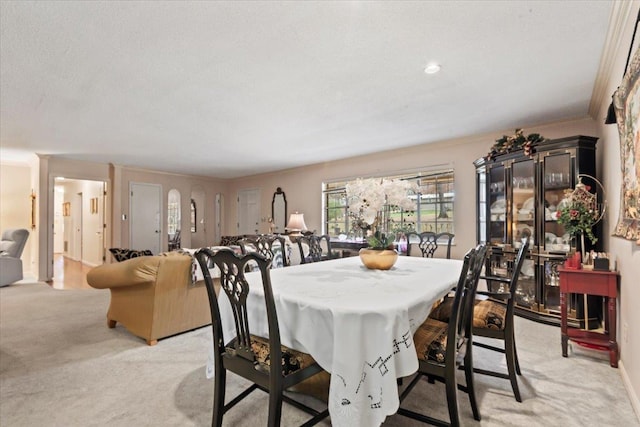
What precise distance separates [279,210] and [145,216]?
3216 millimetres

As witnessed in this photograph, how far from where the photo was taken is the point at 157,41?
224 centimetres

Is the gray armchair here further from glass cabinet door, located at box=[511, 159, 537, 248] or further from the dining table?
glass cabinet door, located at box=[511, 159, 537, 248]

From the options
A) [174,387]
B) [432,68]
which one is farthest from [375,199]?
[174,387]

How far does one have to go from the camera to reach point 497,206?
4.02 metres

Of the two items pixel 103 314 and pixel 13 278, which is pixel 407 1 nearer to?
pixel 103 314

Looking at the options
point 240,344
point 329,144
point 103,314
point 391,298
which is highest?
point 329,144

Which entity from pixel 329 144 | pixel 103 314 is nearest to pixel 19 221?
pixel 103 314

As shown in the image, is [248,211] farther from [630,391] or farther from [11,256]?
[630,391]

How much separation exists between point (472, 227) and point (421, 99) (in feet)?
7.44

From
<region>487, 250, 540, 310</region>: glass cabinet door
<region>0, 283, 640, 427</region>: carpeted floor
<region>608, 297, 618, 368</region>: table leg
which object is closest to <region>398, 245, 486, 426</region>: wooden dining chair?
<region>0, 283, 640, 427</region>: carpeted floor

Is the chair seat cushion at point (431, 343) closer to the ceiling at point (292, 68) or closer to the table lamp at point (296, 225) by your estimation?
the ceiling at point (292, 68)

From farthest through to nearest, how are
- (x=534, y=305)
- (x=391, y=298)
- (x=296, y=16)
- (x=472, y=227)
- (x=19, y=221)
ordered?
(x=19, y=221), (x=472, y=227), (x=534, y=305), (x=296, y=16), (x=391, y=298)

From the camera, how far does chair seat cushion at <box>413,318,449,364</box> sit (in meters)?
1.57

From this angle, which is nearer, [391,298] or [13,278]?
[391,298]
